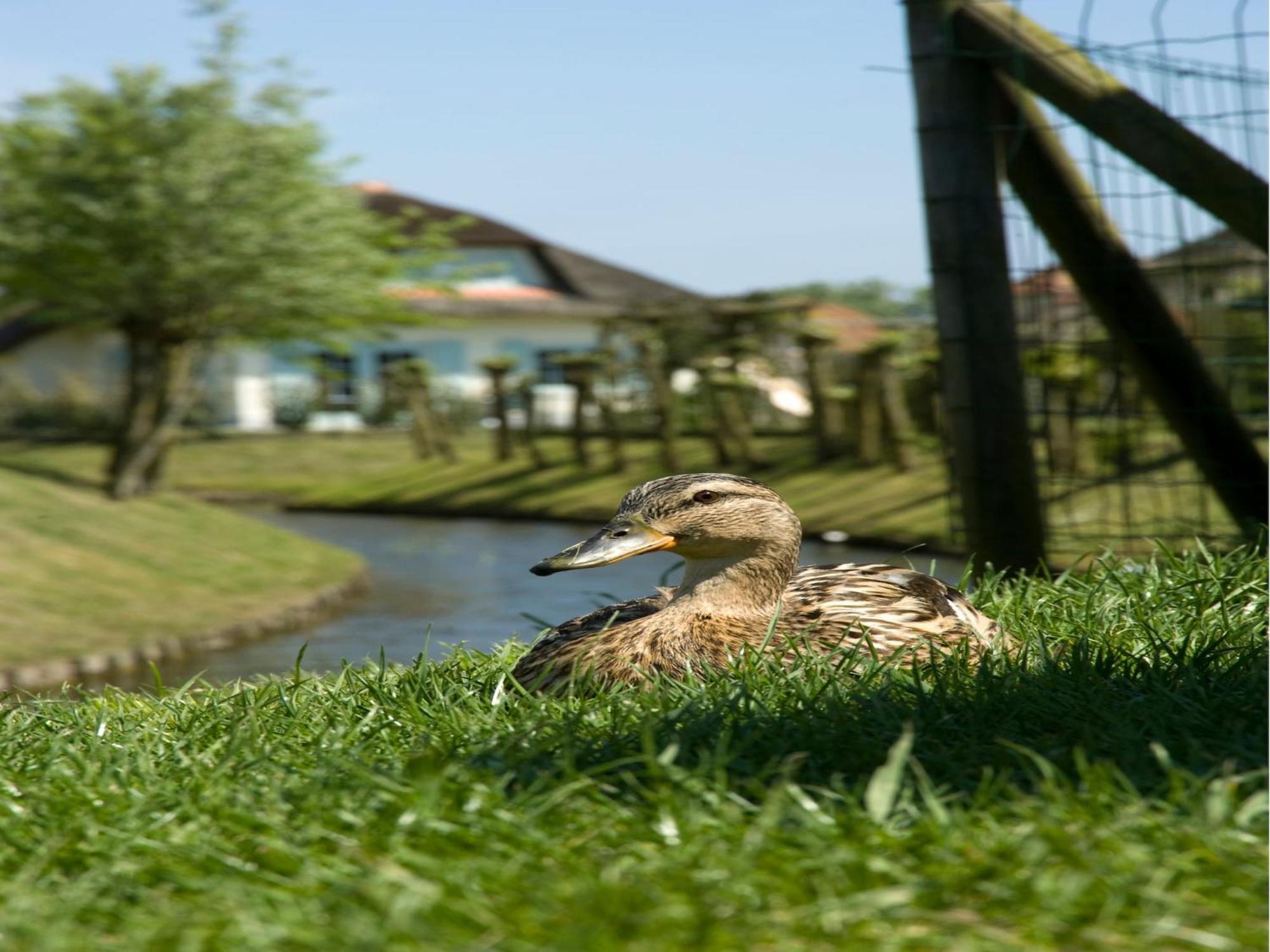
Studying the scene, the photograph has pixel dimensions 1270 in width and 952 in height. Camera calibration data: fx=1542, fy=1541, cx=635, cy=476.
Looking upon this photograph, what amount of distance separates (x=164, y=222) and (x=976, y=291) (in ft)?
69.0

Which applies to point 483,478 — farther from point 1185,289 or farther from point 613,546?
point 613,546

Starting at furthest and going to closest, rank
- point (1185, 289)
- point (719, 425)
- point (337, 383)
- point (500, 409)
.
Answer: point (337, 383), point (500, 409), point (719, 425), point (1185, 289)

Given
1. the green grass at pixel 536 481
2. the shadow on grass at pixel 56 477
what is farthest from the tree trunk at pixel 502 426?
the shadow on grass at pixel 56 477

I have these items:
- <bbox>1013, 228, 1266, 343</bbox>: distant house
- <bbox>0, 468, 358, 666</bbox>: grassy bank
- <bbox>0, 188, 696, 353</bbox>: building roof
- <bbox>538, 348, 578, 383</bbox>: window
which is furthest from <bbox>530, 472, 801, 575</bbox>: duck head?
<bbox>538, 348, 578, 383</bbox>: window

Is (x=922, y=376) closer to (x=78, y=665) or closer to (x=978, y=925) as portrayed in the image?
(x=78, y=665)

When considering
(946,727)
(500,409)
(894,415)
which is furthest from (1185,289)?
(500,409)

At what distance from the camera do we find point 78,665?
39.5 feet

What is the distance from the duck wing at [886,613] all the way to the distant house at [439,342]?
38.4 meters

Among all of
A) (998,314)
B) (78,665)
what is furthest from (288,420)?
→ (998,314)

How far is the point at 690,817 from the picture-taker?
2852mm

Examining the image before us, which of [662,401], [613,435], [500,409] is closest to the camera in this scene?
[662,401]

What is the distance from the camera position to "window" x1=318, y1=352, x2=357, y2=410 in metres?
46.0

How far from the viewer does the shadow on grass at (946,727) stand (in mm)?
3098

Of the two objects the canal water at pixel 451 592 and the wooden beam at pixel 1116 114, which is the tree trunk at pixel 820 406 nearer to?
the canal water at pixel 451 592
